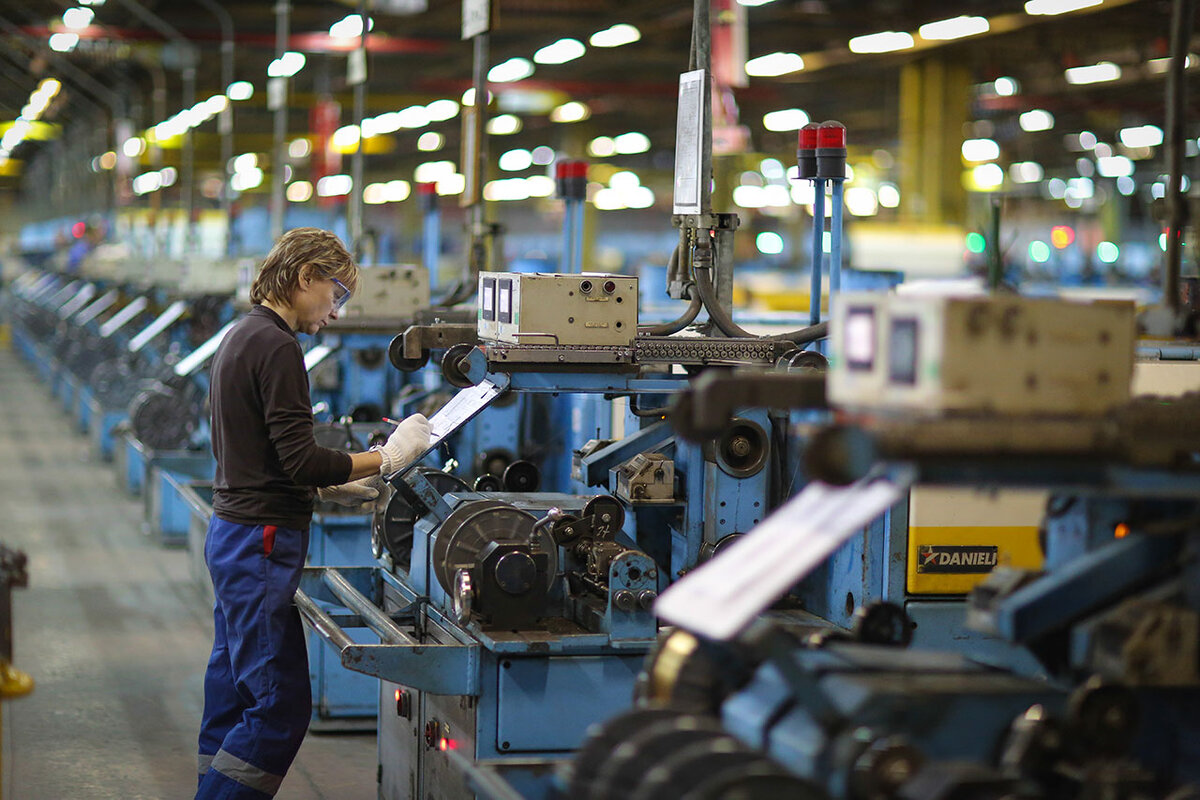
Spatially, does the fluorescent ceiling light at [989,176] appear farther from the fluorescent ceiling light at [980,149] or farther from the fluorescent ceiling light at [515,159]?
the fluorescent ceiling light at [515,159]

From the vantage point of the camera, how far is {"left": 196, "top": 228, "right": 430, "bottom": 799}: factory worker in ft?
11.5

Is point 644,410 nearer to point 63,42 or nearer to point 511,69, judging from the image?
point 511,69

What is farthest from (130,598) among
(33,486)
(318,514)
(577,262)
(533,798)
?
(533,798)

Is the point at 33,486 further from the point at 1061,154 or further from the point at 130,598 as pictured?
the point at 1061,154

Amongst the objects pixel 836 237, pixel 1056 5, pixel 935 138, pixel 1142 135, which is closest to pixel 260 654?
pixel 836 237

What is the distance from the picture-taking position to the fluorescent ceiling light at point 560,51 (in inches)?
586

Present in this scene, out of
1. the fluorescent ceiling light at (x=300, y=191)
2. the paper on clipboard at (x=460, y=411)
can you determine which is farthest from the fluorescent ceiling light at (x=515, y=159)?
the paper on clipboard at (x=460, y=411)

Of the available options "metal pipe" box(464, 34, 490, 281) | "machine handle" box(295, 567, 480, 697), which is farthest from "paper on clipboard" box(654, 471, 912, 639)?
"metal pipe" box(464, 34, 490, 281)

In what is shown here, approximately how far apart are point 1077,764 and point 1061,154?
29.3m

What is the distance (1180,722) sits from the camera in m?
2.42

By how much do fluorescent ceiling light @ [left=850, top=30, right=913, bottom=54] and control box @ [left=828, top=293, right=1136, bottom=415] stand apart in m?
13.3

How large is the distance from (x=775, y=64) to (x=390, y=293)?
1118cm

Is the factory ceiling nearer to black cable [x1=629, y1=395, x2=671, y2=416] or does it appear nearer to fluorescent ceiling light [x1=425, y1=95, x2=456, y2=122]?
fluorescent ceiling light [x1=425, y1=95, x2=456, y2=122]

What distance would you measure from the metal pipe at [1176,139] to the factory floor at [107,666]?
254cm
